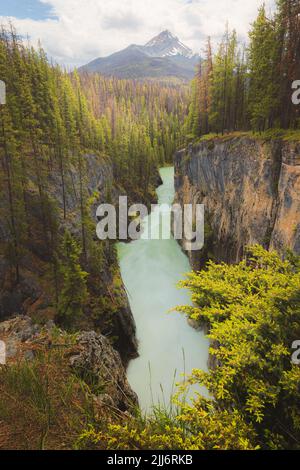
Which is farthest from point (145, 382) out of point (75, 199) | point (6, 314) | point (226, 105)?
point (226, 105)

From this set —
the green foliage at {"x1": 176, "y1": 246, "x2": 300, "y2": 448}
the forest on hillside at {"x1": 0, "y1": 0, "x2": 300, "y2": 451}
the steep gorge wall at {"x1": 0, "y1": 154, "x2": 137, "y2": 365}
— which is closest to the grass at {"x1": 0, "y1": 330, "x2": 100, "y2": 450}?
the forest on hillside at {"x1": 0, "y1": 0, "x2": 300, "y2": 451}

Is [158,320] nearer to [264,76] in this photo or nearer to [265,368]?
[265,368]

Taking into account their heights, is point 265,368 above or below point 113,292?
above

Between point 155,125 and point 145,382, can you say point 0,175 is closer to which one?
point 145,382

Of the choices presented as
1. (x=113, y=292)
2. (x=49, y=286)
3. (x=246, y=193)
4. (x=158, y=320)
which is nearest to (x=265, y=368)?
(x=246, y=193)

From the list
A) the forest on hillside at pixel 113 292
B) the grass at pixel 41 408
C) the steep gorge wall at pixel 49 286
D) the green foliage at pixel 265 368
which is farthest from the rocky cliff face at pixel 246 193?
the grass at pixel 41 408

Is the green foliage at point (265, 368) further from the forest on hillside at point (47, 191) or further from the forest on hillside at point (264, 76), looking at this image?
the forest on hillside at point (264, 76)

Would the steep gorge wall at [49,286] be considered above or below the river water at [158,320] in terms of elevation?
above

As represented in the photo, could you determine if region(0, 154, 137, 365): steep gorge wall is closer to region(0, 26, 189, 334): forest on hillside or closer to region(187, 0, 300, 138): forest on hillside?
region(0, 26, 189, 334): forest on hillside
